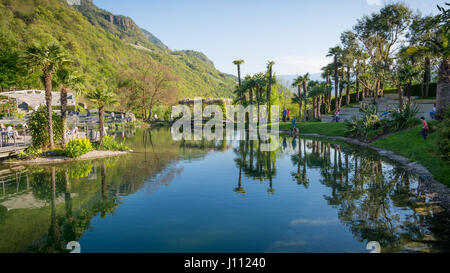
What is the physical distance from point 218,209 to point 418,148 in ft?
44.8

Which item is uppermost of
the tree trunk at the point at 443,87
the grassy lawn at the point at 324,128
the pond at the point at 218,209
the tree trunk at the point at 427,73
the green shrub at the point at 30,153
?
the tree trunk at the point at 427,73

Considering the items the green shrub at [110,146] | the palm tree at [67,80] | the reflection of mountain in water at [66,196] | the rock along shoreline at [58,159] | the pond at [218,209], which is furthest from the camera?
the green shrub at [110,146]

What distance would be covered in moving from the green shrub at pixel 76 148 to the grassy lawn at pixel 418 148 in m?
18.3

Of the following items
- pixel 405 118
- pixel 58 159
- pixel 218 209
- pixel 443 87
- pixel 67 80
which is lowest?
pixel 218 209

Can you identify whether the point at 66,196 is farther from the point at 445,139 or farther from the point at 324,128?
the point at 324,128

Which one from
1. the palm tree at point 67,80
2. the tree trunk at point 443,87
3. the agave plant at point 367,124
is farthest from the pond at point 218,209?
the agave plant at point 367,124

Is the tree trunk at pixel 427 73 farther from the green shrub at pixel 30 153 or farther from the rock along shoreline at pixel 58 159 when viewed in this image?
the green shrub at pixel 30 153

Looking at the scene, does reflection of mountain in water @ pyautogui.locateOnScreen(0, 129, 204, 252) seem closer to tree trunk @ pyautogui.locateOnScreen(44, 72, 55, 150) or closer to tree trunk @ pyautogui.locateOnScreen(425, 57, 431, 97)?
tree trunk @ pyautogui.locateOnScreen(44, 72, 55, 150)

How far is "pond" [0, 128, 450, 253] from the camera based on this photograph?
6.40 meters

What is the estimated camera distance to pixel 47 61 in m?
16.7

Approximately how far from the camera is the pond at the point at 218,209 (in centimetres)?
640

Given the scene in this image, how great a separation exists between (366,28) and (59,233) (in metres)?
37.4

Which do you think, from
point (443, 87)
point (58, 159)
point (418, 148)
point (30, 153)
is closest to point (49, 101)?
point (30, 153)

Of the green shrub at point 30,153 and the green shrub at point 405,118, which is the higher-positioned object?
the green shrub at point 405,118
